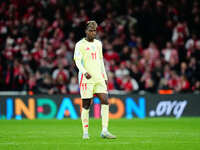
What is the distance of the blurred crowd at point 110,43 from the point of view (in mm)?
20141

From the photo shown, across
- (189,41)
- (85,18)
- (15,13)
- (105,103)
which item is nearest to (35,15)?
(15,13)

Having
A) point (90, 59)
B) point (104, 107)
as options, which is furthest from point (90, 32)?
point (104, 107)

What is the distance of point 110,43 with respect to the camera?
22.1m

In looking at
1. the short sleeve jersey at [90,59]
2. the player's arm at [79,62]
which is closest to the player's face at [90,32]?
the short sleeve jersey at [90,59]

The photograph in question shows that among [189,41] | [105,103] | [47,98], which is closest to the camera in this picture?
[105,103]

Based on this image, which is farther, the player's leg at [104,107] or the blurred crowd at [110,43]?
the blurred crowd at [110,43]

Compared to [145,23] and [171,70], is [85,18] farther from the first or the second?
[171,70]

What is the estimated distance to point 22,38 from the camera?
22609 mm

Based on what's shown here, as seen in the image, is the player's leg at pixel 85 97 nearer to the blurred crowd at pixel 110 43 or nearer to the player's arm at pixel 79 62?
the player's arm at pixel 79 62

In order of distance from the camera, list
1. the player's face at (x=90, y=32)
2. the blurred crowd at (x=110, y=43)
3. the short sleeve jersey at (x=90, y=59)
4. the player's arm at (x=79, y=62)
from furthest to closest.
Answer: the blurred crowd at (x=110, y=43)
the short sleeve jersey at (x=90, y=59)
the player's face at (x=90, y=32)
the player's arm at (x=79, y=62)

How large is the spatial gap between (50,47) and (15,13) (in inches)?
125

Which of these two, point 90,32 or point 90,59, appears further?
point 90,59

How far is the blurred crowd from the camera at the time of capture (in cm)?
2014

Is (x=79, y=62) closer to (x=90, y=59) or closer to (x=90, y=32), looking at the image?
(x=90, y=59)
